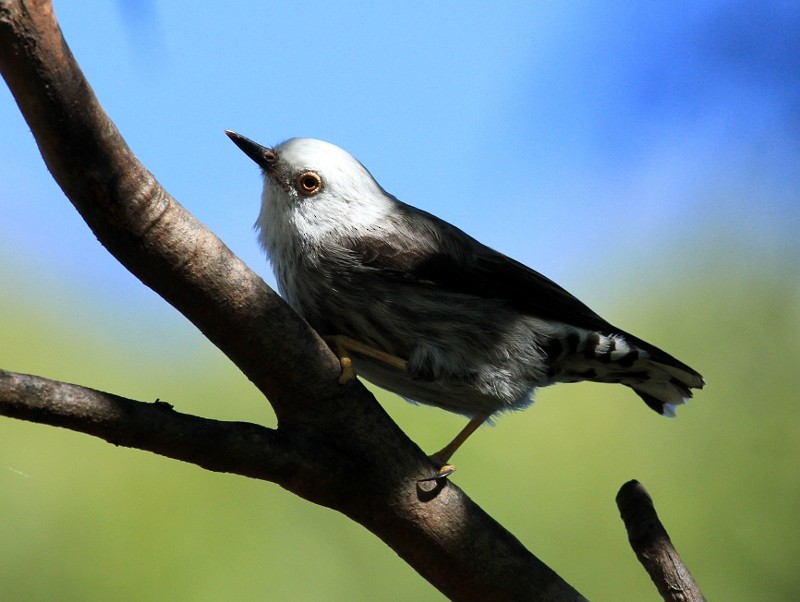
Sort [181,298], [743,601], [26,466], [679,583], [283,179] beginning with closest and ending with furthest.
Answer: [181,298] < [679,583] < [283,179] < [26,466] < [743,601]

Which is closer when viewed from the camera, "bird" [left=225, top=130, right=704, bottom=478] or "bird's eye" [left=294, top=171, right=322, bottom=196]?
"bird" [left=225, top=130, right=704, bottom=478]

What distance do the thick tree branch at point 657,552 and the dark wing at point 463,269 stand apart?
813mm

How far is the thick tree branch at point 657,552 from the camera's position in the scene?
3.03m

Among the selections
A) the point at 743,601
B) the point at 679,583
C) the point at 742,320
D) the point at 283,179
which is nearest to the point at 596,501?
the point at 743,601

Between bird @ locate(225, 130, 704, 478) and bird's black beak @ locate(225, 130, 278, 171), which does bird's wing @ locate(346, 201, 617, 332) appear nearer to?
bird @ locate(225, 130, 704, 478)

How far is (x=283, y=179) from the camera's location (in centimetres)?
363

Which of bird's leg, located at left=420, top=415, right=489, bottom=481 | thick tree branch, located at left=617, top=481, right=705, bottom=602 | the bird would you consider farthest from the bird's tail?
thick tree branch, located at left=617, top=481, right=705, bottom=602

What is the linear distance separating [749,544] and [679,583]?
2817 mm

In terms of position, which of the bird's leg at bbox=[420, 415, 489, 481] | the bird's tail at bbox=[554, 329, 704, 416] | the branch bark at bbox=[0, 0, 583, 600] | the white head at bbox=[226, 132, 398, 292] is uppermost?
the bird's tail at bbox=[554, 329, 704, 416]

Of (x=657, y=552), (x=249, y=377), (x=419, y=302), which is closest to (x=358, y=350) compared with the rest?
(x=419, y=302)

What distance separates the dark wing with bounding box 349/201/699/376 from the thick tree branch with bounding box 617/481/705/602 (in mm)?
813

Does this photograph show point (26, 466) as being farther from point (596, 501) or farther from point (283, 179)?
point (596, 501)

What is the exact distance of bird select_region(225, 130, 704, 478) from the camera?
130 inches

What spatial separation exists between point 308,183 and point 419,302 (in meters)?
0.68
